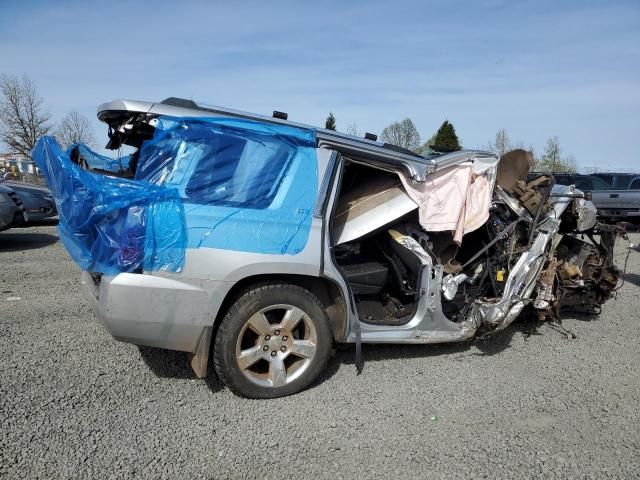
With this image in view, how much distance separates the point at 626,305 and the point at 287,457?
5.42 meters

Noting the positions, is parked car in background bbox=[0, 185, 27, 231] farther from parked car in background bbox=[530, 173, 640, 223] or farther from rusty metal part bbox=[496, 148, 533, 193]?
parked car in background bbox=[530, 173, 640, 223]

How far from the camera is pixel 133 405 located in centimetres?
324

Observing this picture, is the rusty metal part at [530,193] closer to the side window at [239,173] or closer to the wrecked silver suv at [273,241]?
the wrecked silver suv at [273,241]

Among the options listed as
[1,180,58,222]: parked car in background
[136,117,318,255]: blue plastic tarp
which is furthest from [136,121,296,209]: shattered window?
[1,180,58,222]: parked car in background

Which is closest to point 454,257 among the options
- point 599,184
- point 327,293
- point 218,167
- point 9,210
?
point 327,293

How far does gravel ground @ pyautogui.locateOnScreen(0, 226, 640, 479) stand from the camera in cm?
271

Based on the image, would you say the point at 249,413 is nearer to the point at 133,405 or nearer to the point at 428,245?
the point at 133,405

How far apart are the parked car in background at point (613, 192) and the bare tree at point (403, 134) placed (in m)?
16.0

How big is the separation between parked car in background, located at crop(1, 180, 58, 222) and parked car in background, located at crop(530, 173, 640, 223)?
43.9 ft

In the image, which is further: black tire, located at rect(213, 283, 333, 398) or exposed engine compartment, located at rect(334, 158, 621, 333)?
exposed engine compartment, located at rect(334, 158, 621, 333)

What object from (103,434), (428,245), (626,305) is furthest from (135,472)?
(626,305)

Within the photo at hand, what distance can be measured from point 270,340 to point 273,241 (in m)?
0.69

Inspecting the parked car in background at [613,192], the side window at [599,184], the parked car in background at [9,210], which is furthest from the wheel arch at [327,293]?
the side window at [599,184]

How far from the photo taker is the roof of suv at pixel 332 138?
3.14 metres
